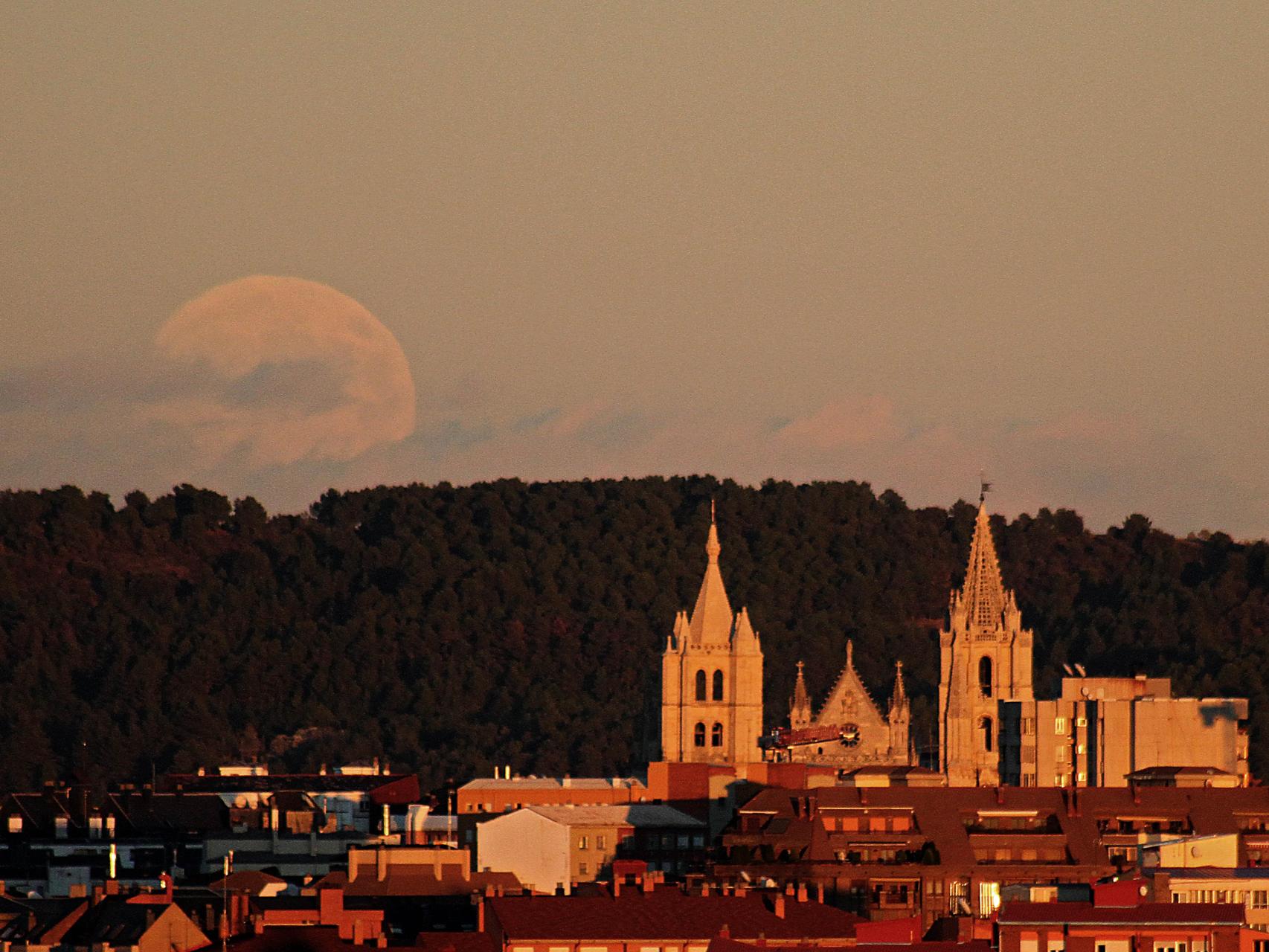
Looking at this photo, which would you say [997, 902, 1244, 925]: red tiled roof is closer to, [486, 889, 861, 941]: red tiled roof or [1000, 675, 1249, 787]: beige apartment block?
[486, 889, 861, 941]: red tiled roof

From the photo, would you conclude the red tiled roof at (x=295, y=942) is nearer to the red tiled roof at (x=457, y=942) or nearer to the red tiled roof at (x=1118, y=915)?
the red tiled roof at (x=457, y=942)

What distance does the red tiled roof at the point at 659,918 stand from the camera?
90.3 meters

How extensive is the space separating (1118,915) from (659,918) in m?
15.0

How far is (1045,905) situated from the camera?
8062cm

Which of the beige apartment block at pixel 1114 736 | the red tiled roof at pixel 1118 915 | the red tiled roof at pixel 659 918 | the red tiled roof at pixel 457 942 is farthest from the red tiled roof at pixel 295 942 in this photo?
the beige apartment block at pixel 1114 736

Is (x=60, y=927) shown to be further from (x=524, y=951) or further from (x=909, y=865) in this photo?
(x=909, y=865)

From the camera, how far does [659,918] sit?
91.4 meters

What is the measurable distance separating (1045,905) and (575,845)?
159ft

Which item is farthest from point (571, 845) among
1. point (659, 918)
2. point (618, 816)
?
point (659, 918)

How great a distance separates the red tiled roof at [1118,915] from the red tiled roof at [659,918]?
9144 millimetres

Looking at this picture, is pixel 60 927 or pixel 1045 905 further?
pixel 60 927

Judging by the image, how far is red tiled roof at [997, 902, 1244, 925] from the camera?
78.9 meters

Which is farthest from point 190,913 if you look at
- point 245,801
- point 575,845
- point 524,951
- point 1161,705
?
point 1161,705

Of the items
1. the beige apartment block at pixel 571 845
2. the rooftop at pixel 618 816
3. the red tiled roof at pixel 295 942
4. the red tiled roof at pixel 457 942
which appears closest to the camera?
the red tiled roof at pixel 295 942
